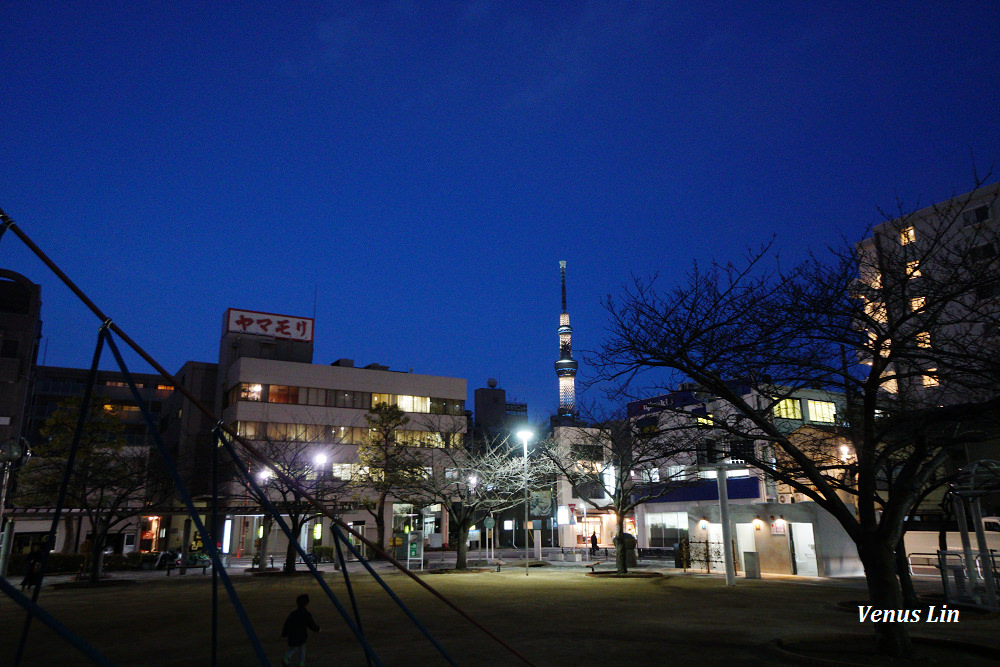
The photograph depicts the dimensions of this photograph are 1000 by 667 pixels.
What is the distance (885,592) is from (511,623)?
30.8 ft

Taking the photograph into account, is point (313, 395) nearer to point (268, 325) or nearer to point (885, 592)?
point (268, 325)

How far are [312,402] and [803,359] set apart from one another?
188ft

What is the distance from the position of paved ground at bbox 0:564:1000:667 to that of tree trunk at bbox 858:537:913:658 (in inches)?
44.0

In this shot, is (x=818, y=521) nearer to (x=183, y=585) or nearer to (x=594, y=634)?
(x=594, y=634)

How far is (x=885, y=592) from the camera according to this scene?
12.3 m

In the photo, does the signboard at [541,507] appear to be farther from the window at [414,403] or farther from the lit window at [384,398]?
the lit window at [384,398]

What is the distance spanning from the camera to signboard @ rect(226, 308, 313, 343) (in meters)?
69.1

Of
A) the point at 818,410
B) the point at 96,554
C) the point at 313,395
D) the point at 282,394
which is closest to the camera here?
the point at 96,554

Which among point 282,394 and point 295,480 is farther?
point 282,394

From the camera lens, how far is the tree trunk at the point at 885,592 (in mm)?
12164

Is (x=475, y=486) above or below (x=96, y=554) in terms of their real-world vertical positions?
above

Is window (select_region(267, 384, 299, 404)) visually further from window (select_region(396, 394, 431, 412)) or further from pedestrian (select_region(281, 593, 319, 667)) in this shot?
pedestrian (select_region(281, 593, 319, 667))

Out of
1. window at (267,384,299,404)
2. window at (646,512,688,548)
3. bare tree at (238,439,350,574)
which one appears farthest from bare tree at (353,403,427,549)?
window at (646,512,688,548)

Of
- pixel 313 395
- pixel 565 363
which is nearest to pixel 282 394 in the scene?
pixel 313 395
